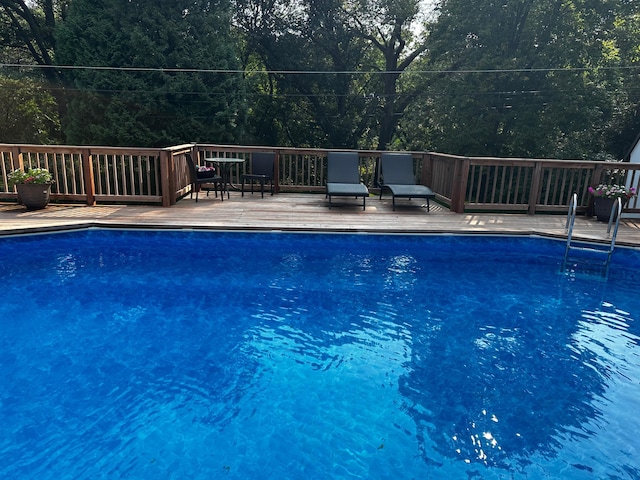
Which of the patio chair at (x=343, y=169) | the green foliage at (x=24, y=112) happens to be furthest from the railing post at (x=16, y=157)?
the green foliage at (x=24, y=112)

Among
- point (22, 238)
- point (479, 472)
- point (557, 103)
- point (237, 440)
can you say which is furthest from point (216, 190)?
point (557, 103)

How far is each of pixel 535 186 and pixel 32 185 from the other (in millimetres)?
8401

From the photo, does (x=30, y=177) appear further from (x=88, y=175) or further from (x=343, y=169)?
(x=343, y=169)

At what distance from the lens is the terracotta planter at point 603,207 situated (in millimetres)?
7438

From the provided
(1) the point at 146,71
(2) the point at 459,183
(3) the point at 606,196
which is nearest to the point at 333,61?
(1) the point at 146,71

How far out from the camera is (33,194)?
701cm

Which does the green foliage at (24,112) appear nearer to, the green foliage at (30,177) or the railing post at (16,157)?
the railing post at (16,157)

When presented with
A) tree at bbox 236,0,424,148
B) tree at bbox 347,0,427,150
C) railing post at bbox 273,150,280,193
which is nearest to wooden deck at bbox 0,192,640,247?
railing post at bbox 273,150,280,193

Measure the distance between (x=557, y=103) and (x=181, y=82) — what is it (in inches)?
420

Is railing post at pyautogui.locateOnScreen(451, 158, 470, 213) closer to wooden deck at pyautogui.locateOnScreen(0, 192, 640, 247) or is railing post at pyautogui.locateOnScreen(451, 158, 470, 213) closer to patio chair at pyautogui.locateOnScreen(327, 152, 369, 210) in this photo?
wooden deck at pyautogui.locateOnScreen(0, 192, 640, 247)

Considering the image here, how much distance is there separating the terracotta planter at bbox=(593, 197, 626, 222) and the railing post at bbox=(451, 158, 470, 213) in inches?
88.3

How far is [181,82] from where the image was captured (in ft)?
41.0

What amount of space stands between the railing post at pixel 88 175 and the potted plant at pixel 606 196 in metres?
8.54

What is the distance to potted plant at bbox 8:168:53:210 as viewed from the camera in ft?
22.8
